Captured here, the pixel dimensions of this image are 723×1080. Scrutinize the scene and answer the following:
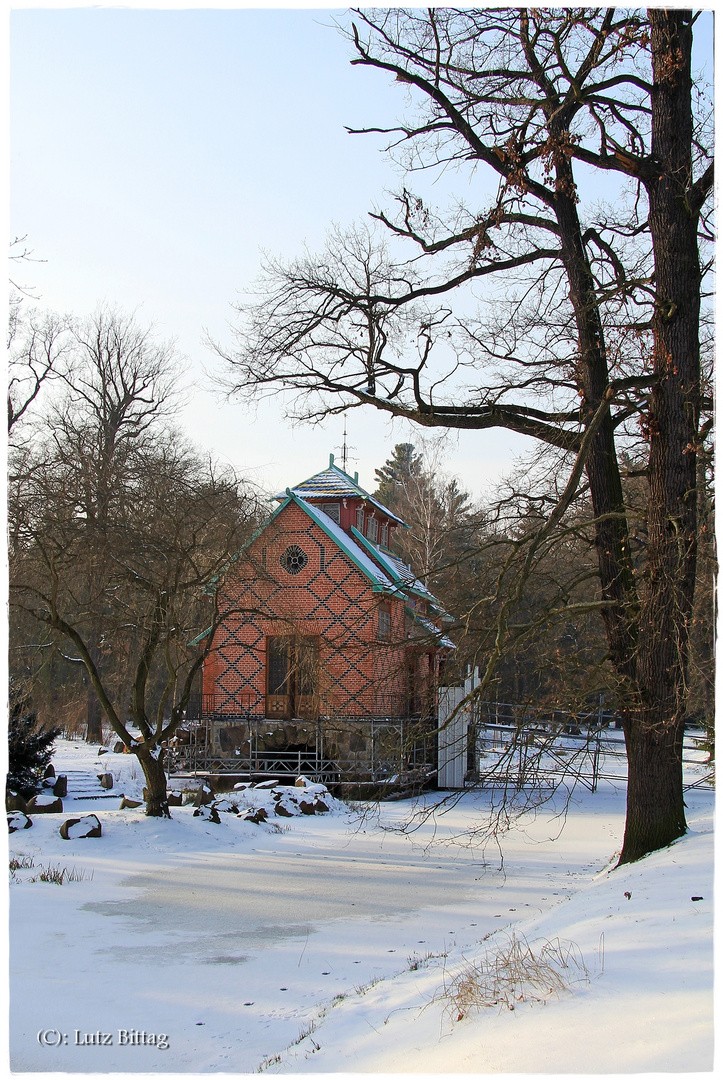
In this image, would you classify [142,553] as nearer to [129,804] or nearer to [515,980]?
[129,804]

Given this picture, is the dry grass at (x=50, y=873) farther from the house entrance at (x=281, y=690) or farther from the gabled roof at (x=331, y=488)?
the gabled roof at (x=331, y=488)

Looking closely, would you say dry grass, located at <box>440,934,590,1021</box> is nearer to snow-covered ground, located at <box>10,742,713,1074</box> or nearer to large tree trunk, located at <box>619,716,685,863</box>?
snow-covered ground, located at <box>10,742,713,1074</box>

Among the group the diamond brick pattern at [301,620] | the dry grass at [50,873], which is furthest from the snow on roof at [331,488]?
the dry grass at [50,873]

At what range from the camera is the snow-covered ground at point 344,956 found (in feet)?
16.0

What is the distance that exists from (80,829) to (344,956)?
726cm

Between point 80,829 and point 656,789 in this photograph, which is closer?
point 656,789

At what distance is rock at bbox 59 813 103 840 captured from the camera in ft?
47.0

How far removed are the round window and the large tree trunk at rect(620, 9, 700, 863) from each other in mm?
15347

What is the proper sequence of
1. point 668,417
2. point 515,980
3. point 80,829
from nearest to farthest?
point 515,980 → point 668,417 → point 80,829

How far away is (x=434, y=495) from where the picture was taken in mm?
34938

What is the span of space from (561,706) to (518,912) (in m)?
2.94

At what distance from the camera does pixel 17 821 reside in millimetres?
14453

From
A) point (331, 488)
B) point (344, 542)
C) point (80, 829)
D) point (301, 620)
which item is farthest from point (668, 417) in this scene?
point (331, 488)

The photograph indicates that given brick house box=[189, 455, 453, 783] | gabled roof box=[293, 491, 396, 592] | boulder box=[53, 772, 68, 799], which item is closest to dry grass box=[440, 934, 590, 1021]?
boulder box=[53, 772, 68, 799]
